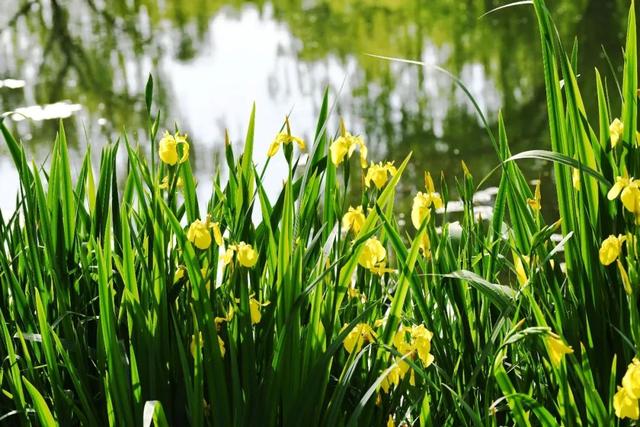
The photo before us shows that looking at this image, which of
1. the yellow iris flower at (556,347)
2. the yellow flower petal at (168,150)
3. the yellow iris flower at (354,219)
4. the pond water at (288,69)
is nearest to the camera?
the yellow iris flower at (556,347)

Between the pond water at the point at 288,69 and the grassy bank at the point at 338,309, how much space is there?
2.48 meters

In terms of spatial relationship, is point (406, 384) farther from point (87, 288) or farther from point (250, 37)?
point (250, 37)

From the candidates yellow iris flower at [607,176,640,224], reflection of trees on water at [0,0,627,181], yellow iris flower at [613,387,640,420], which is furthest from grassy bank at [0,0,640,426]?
reflection of trees on water at [0,0,627,181]

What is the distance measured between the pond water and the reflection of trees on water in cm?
1

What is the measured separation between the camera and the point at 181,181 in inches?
63.6

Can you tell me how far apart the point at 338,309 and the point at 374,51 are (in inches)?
193

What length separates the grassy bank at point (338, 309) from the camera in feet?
4.33

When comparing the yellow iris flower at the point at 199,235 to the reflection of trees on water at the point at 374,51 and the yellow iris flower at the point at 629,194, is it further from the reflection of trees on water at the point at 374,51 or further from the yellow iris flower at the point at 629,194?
the reflection of trees on water at the point at 374,51

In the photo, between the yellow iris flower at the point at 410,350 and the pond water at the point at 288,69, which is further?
the pond water at the point at 288,69

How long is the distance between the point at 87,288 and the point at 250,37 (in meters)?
5.37

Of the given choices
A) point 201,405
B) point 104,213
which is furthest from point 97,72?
point 201,405

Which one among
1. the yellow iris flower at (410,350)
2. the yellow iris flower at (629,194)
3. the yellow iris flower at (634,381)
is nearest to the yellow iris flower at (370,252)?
the yellow iris flower at (410,350)

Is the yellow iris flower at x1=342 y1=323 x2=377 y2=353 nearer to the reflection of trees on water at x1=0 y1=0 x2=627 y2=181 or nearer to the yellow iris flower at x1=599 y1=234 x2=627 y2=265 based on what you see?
the yellow iris flower at x1=599 y1=234 x2=627 y2=265

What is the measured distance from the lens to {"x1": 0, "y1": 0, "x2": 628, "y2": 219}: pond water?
477cm
